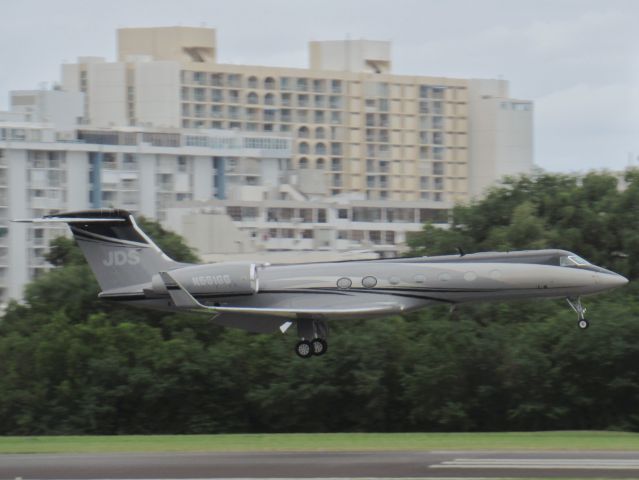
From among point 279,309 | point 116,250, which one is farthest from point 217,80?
point 279,309

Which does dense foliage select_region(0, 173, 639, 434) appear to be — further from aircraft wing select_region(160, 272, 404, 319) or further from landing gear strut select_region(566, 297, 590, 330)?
aircraft wing select_region(160, 272, 404, 319)

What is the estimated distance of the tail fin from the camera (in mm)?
44531

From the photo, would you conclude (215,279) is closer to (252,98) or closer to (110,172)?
(110,172)

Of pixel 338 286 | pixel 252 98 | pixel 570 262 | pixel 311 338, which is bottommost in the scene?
pixel 311 338

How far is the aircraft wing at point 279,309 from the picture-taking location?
4103 cm

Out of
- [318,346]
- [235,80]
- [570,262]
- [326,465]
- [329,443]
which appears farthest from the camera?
[235,80]

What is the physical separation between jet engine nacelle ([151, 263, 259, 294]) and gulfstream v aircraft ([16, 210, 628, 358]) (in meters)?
0.03

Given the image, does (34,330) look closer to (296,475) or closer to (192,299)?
(192,299)

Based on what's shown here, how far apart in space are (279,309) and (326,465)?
12.5 metres

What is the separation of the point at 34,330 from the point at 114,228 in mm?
23495

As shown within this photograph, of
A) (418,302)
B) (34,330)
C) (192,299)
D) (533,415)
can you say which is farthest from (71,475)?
(34,330)

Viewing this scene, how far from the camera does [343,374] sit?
191 feet

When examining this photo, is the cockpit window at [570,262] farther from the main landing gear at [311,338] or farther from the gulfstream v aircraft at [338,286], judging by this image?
the main landing gear at [311,338]

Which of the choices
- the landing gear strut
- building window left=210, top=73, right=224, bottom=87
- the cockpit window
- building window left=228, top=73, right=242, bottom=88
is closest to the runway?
the landing gear strut
